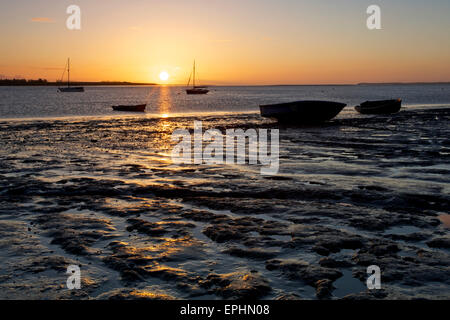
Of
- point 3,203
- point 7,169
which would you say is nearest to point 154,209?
point 3,203

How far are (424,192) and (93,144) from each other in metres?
14.5

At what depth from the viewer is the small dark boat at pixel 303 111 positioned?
29.2 m

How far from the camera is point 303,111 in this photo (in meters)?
29.2

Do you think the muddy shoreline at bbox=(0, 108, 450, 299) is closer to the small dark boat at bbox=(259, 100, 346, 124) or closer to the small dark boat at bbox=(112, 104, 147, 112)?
the small dark boat at bbox=(259, 100, 346, 124)

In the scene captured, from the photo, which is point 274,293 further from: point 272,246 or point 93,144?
point 93,144

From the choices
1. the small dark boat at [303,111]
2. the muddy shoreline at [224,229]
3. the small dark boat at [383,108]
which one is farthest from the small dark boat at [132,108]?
the muddy shoreline at [224,229]

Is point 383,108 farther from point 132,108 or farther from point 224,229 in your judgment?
point 224,229

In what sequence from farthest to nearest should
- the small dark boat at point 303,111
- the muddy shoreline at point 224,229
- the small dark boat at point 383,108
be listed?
the small dark boat at point 383,108 < the small dark boat at point 303,111 < the muddy shoreline at point 224,229

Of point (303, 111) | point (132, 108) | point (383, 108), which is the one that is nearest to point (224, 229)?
point (303, 111)

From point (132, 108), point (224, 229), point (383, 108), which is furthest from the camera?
point (132, 108)

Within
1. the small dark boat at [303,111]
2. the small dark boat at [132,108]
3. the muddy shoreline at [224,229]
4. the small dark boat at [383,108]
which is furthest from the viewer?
the small dark boat at [132,108]

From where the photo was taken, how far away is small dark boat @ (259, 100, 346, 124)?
29234 millimetres

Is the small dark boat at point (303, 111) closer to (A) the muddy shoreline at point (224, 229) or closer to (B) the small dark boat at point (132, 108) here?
(A) the muddy shoreline at point (224, 229)

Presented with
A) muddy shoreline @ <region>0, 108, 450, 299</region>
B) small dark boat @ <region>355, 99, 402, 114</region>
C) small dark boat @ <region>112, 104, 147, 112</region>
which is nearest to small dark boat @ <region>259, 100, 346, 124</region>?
small dark boat @ <region>355, 99, 402, 114</region>
